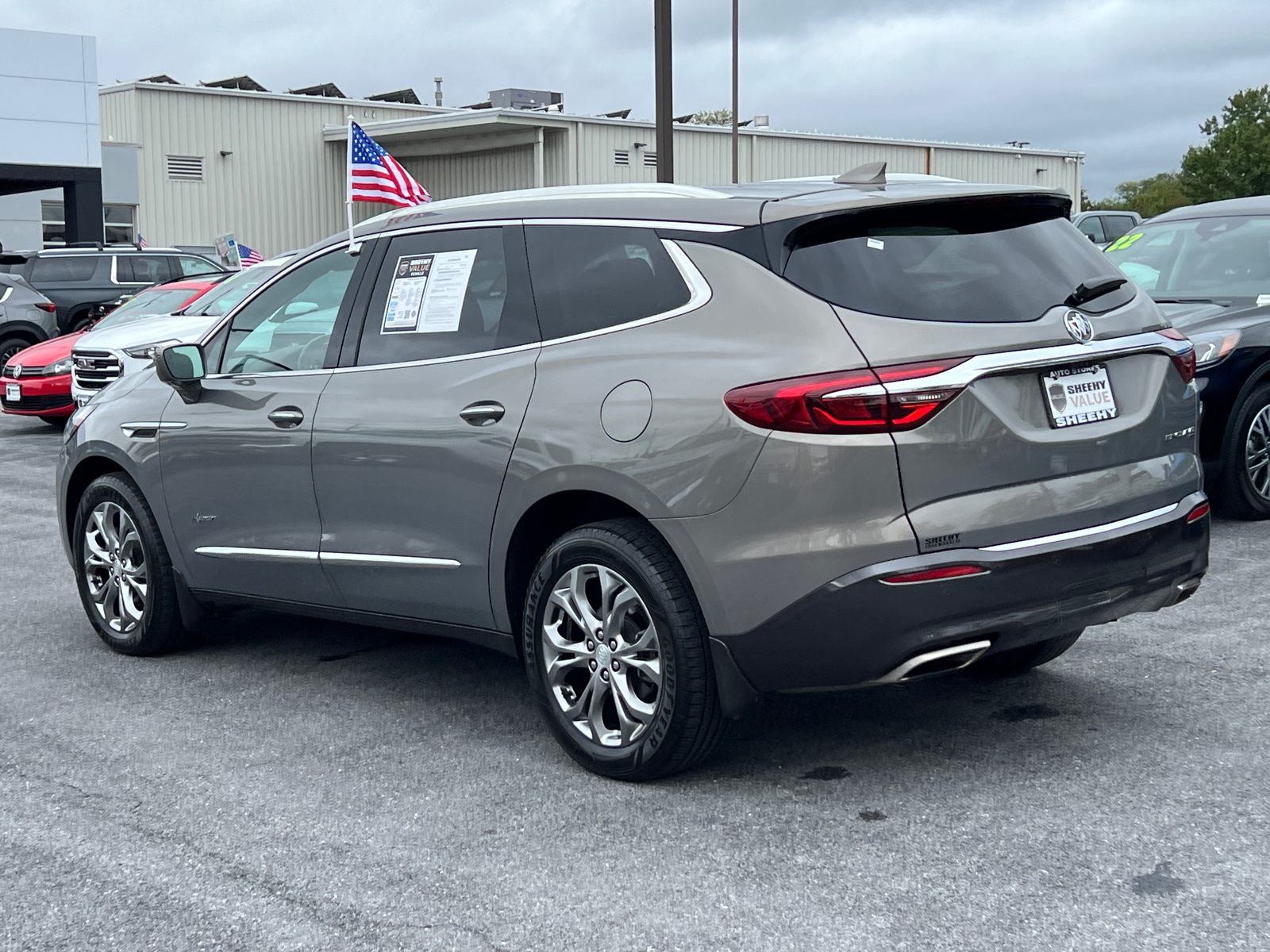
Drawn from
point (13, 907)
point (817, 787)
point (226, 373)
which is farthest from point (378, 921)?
point (226, 373)

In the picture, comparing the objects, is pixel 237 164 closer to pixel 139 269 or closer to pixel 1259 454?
pixel 139 269

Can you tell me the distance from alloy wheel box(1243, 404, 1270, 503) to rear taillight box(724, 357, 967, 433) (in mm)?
4955

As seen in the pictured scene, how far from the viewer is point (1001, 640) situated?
12.8 feet

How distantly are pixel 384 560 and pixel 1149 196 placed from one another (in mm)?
134457

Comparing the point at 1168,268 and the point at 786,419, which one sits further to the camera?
the point at 1168,268

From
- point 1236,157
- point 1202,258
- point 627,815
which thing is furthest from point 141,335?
point 1236,157

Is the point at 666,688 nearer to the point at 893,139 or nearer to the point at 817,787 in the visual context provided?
the point at 817,787

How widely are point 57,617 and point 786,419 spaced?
442cm

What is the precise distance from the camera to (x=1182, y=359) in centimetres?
445

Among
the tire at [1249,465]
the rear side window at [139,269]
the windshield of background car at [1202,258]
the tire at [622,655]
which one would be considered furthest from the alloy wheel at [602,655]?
the rear side window at [139,269]

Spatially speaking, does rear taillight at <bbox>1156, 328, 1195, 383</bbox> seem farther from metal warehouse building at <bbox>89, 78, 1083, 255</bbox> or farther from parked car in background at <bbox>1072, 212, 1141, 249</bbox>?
metal warehouse building at <bbox>89, 78, 1083, 255</bbox>

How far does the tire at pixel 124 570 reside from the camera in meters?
5.89

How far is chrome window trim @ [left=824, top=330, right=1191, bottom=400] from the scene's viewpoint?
3.73 m

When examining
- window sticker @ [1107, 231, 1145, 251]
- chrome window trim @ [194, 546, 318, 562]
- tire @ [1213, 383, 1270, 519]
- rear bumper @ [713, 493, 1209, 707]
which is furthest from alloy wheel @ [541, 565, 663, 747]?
window sticker @ [1107, 231, 1145, 251]
